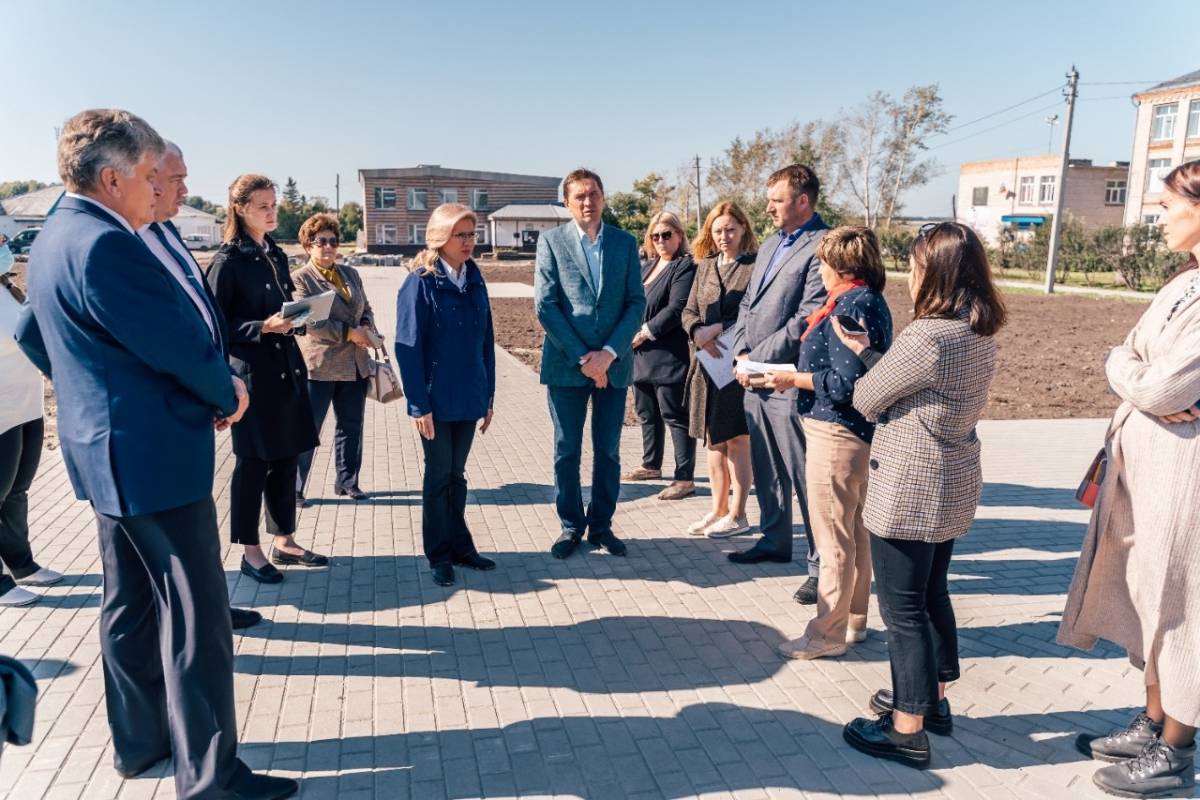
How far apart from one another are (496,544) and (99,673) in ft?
7.89

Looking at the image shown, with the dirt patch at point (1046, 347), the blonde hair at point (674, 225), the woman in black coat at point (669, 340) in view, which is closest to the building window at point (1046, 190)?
the dirt patch at point (1046, 347)

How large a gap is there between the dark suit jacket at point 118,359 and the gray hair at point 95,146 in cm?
9

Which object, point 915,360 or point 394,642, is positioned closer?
point 915,360

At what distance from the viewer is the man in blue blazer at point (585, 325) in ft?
17.3

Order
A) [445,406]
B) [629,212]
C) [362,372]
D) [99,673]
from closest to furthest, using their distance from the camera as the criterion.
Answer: [99,673] < [445,406] < [362,372] < [629,212]

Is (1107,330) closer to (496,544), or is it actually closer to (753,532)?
(753,532)

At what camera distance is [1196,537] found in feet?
9.78

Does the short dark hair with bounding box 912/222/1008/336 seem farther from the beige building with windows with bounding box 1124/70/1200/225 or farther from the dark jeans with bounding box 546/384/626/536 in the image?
the beige building with windows with bounding box 1124/70/1200/225

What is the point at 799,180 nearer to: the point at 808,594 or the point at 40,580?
the point at 808,594

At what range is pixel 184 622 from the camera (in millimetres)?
2857

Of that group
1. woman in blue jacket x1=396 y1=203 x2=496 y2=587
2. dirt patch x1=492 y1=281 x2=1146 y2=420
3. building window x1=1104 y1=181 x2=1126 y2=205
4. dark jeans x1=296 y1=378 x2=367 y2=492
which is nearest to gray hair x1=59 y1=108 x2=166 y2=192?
woman in blue jacket x1=396 y1=203 x2=496 y2=587

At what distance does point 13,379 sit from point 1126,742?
5.44m

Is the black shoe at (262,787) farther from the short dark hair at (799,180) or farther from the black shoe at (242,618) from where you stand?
the short dark hair at (799,180)

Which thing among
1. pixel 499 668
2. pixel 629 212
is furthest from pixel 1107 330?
pixel 629 212
